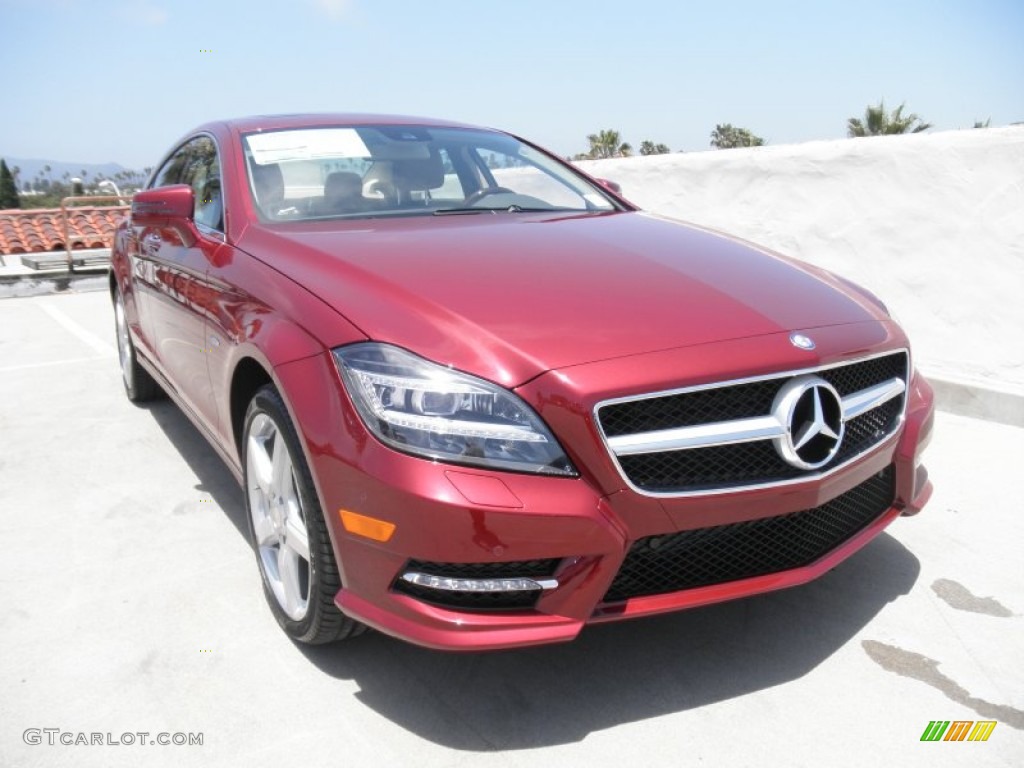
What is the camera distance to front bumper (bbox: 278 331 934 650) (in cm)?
183

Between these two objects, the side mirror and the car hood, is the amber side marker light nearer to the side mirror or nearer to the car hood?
the car hood

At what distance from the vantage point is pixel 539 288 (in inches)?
88.7

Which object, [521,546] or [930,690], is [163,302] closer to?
[521,546]

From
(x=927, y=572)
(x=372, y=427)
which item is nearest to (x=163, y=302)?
(x=372, y=427)

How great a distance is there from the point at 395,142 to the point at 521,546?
2.13 m

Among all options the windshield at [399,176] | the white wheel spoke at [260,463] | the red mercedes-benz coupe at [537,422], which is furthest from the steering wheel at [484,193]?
the white wheel spoke at [260,463]

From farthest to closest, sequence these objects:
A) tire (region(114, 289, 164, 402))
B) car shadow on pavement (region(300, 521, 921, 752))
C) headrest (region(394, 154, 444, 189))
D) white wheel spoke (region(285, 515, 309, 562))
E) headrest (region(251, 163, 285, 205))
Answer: tire (region(114, 289, 164, 402)) < headrest (region(394, 154, 444, 189)) < headrest (region(251, 163, 285, 205)) < white wheel spoke (region(285, 515, 309, 562)) < car shadow on pavement (region(300, 521, 921, 752))

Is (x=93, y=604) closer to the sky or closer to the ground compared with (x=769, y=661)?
closer to the ground

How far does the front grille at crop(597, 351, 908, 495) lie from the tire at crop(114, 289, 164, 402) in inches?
140

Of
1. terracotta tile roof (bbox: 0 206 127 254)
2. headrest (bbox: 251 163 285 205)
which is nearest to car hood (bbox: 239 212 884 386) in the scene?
headrest (bbox: 251 163 285 205)

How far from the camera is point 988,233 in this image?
14.8 ft

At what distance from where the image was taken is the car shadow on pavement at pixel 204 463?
3467 mm

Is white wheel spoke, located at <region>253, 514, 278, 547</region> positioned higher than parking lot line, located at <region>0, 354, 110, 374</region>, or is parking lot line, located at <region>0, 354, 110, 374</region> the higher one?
white wheel spoke, located at <region>253, 514, 278, 547</region>

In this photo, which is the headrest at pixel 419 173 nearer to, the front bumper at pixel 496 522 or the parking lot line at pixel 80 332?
the front bumper at pixel 496 522
